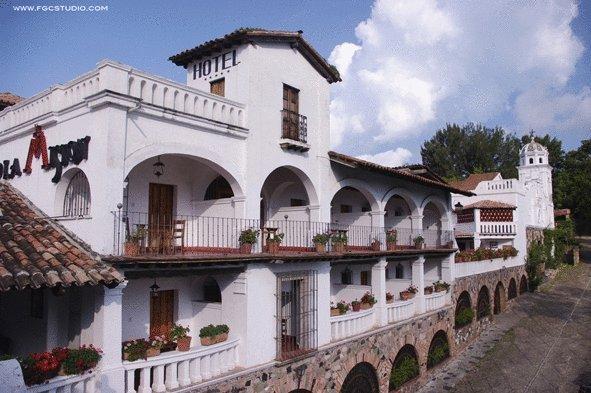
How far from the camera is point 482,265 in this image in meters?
28.1

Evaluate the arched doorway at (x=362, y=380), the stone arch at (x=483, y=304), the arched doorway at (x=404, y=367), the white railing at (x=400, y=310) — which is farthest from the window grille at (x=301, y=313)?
the stone arch at (x=483, y=304)

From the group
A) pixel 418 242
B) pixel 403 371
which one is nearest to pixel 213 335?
pixel 403 371

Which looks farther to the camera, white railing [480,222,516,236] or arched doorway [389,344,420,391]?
white railing [480,222,516,236]

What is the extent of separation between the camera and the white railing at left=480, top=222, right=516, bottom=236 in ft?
110

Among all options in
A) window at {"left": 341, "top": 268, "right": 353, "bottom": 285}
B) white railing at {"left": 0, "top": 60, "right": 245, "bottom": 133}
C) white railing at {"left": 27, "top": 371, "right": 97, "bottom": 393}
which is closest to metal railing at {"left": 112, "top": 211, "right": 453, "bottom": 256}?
window at {"left": 341, "top": 268, "right": 353, "bottom": 285}

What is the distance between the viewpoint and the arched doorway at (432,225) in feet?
84.0

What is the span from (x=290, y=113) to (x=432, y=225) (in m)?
15.9

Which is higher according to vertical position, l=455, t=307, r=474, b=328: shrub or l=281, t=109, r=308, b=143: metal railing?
l=281, t=109, r=308, b=143: metal railing

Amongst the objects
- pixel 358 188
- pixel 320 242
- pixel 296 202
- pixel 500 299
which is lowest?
pixel 500 299

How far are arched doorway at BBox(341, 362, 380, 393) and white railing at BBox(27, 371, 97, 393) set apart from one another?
350 inches

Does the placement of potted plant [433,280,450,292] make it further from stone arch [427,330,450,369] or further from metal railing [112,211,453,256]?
metal railing [112,211,453,256]

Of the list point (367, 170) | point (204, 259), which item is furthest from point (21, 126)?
point (367, 170)

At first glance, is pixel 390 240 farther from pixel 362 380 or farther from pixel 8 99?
pixel 8 99

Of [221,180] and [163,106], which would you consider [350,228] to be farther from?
[163,106]
